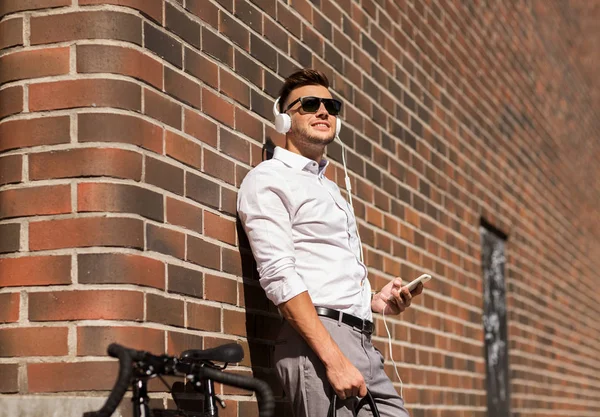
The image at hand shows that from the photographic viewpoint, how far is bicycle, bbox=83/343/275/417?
7.23 ft

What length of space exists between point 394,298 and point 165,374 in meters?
1.73

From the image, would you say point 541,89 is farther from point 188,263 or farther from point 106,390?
point 106,390

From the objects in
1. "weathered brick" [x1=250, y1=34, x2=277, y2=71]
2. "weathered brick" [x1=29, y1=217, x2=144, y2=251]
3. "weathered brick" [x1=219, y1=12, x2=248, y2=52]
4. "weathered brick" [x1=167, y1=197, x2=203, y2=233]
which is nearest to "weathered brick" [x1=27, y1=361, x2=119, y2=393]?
"weathered brick" [x1=29, y1=217, x2=144, y2=251]

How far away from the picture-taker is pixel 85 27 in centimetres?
320

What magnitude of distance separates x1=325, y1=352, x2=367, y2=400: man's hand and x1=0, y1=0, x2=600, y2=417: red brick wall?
469 mm

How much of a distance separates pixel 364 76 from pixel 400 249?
0.96 meters

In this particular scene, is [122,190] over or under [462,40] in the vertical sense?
under

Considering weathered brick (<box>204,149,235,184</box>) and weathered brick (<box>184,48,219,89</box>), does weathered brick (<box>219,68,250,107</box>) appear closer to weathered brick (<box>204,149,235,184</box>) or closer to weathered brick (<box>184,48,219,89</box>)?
weathered brick (<box>184,48,219,89</box>)

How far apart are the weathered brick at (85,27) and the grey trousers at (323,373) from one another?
117cm

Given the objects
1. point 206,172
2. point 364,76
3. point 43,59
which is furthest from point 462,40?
point 43,59

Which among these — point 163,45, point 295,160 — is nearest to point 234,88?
point 295,160

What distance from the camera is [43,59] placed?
324 cm

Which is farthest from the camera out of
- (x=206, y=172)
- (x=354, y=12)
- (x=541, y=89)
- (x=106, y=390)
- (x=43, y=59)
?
(x=541, y=89)

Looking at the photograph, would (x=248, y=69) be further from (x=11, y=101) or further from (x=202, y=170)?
(x=11, y=101)
